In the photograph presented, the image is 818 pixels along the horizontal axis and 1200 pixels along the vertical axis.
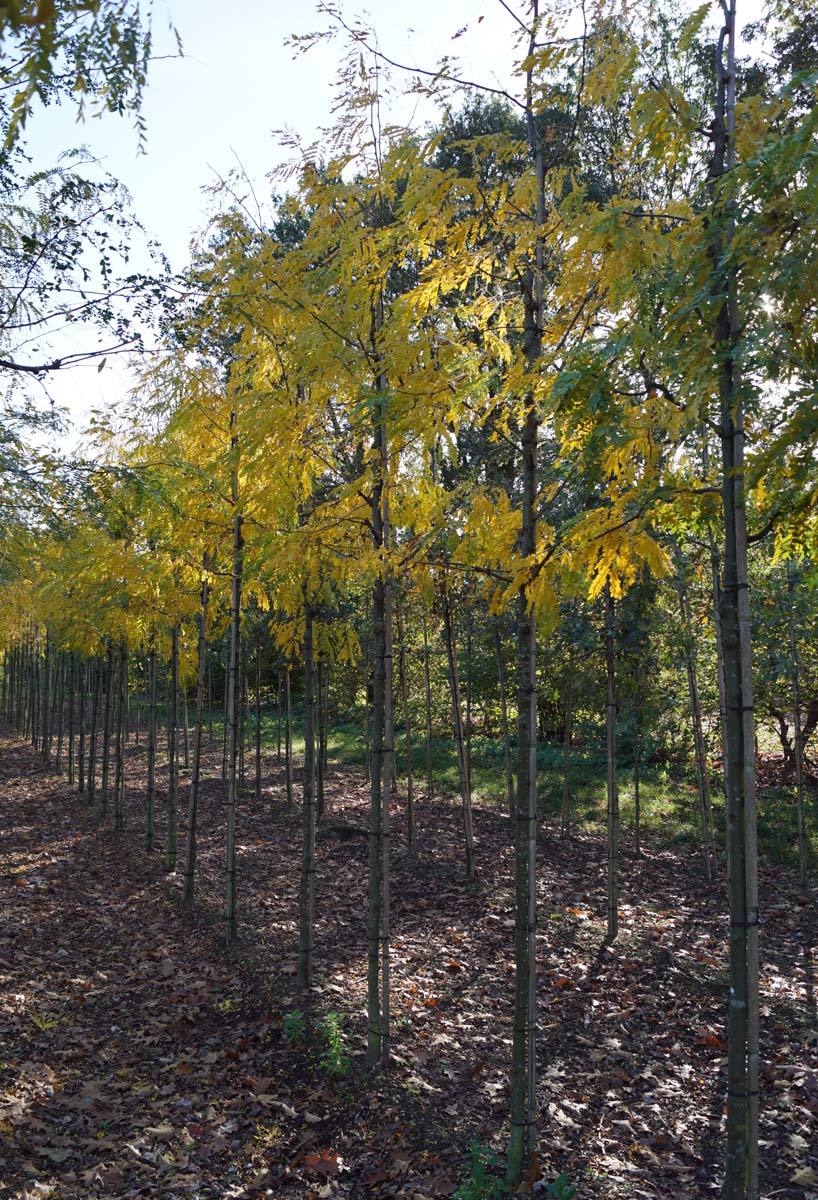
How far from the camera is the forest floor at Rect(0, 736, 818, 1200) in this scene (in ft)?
14.7

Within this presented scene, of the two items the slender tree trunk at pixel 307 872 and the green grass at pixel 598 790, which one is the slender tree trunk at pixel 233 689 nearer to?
the slender tree trunk at pixel 307 872

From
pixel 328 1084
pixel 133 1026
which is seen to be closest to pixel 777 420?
pixel 328 1084

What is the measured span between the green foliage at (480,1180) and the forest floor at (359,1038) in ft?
0.39

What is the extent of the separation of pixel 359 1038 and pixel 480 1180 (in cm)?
205

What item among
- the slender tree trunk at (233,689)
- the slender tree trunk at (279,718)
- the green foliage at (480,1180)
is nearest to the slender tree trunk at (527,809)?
the green foliage at (480,1180)

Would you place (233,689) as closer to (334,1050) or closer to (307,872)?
(307,872)

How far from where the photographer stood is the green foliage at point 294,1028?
5883 mm

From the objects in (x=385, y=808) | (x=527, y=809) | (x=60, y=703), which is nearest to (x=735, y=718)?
(x=527, y=809)

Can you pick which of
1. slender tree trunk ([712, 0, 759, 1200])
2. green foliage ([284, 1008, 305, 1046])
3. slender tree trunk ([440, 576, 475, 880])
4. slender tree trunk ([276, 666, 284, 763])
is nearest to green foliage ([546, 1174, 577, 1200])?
slender tree trunk ([712, 0, 759, 1200])

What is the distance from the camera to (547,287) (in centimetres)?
471

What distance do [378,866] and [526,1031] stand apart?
1.68 metres

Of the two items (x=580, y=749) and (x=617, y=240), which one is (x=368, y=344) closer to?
(x=617, y=240)

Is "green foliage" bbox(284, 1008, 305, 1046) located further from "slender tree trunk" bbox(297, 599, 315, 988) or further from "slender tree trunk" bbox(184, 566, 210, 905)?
"slender tree trunk" bbox(184, 566, 210, 905)

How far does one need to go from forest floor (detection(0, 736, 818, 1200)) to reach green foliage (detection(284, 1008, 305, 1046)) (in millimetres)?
16
